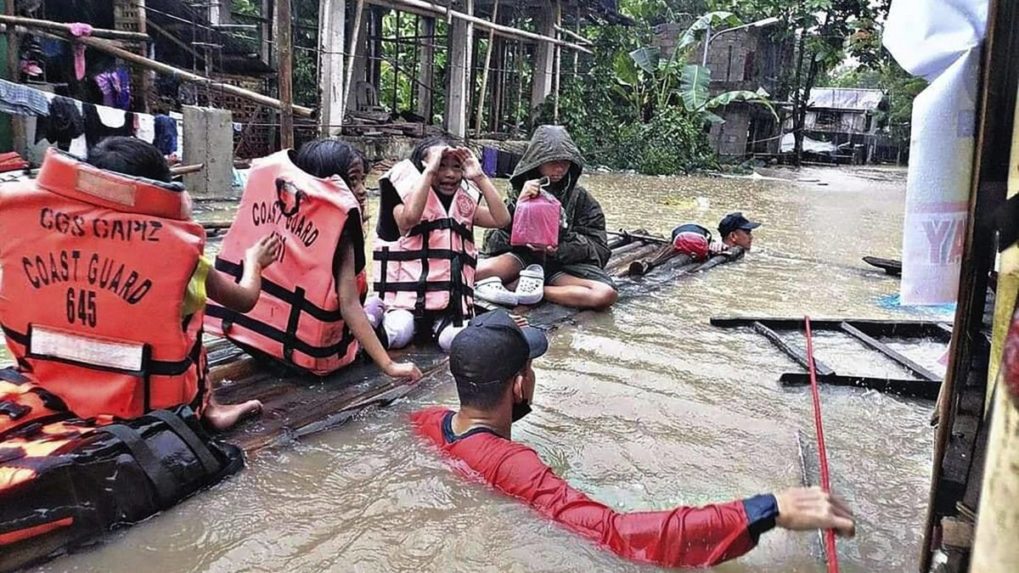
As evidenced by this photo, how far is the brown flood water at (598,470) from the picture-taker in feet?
7.79

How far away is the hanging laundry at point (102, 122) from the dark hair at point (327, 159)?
576cm

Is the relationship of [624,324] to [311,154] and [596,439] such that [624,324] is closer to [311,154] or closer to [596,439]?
[596,439]

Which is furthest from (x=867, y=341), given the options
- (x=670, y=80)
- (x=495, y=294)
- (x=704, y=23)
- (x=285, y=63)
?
(x=670, y=80)

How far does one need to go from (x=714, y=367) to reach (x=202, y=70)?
10422mm

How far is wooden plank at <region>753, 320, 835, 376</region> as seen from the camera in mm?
4324

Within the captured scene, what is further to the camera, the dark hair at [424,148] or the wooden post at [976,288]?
the dark hair at [424,148]

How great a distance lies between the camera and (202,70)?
39.8 feet

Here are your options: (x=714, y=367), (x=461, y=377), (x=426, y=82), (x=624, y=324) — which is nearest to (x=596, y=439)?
(x=461, y=377)

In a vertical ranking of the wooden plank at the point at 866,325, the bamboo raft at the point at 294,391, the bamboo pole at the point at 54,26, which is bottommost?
the bamboo raft at the point at 294,391

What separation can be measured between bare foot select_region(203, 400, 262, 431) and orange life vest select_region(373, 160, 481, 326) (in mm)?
1230

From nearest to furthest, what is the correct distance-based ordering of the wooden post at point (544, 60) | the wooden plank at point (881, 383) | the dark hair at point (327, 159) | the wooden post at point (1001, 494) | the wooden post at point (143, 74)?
the wooden post at point (1001, 494) → the dark hair at point (327, 159) → the wooden plank at point (881, 383) → the wooden post at point (143, 74) → the wooden post at point (544, 60)

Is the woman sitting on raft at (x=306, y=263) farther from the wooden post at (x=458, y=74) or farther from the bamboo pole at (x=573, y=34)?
the bamboo pole at (x=573, y=34)

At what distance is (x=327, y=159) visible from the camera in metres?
3.56

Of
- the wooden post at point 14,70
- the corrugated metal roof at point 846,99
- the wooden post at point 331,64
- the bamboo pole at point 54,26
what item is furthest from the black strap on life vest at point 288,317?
the corrugated metal roof at point 846,99
